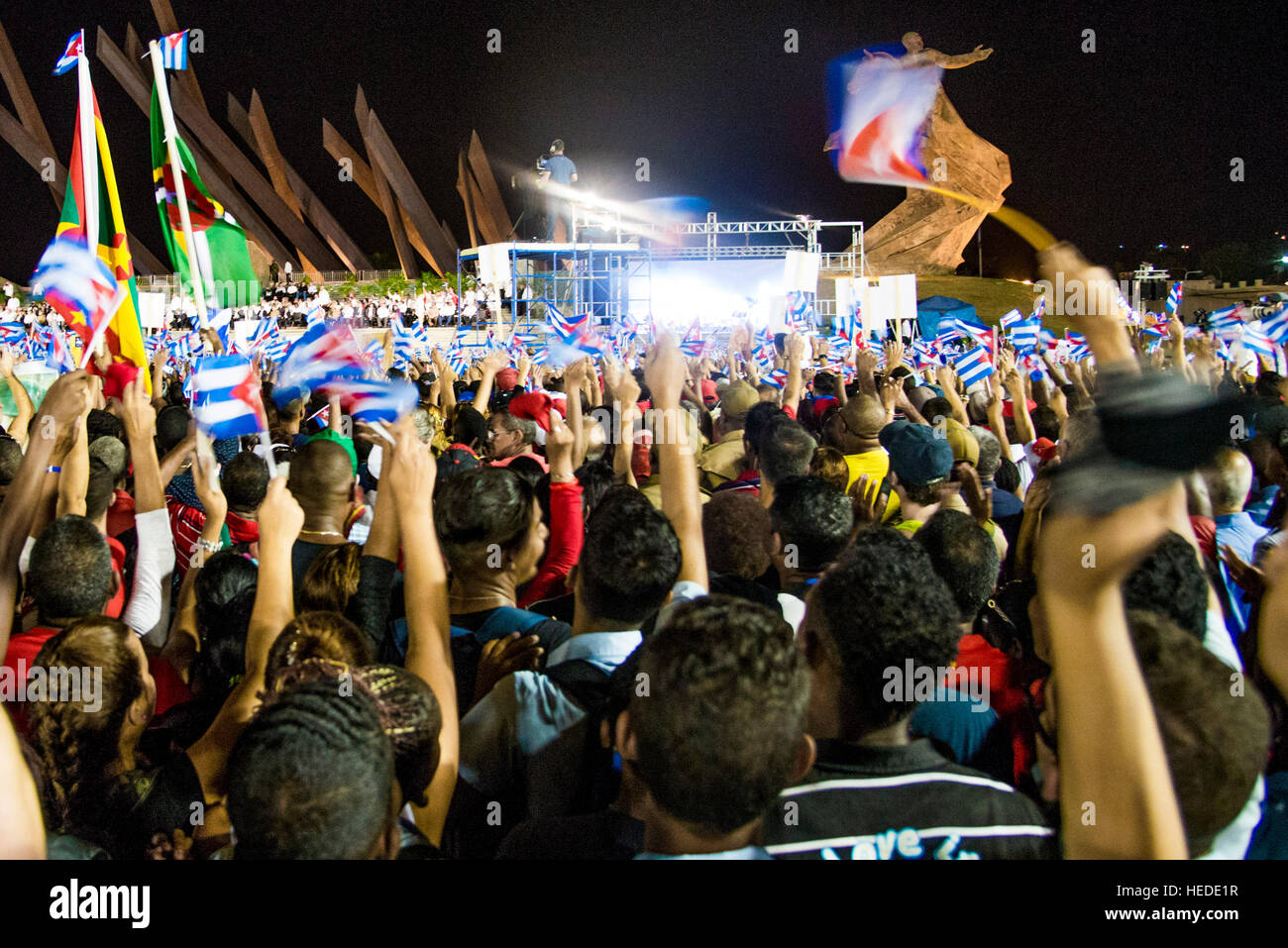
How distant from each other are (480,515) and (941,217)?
25589mm

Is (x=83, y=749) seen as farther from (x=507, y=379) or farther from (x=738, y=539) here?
(x=507, y=379)

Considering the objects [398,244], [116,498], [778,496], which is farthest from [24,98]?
[778,496]

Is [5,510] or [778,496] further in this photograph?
[778,496]

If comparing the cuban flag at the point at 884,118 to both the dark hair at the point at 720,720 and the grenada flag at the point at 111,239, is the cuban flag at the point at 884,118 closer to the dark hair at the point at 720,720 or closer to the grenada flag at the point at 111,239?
the dark hair at the point at 720,720

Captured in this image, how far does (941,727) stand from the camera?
6.25ft

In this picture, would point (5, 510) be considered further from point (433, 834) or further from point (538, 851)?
point (538, 851)

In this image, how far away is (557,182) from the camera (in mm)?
19625

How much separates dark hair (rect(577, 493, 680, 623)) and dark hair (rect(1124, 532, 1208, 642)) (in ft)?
2.92

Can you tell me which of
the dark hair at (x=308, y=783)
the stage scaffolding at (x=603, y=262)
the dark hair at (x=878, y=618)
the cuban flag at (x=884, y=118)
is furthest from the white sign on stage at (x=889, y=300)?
the dark hair at (x=308, y=783)

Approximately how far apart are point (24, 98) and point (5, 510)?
36917mm

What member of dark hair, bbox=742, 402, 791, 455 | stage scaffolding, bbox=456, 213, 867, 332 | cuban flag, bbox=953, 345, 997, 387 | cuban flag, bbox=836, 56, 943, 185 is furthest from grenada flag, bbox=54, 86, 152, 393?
stage scaffolding, bbox=456, 213, 867, 332

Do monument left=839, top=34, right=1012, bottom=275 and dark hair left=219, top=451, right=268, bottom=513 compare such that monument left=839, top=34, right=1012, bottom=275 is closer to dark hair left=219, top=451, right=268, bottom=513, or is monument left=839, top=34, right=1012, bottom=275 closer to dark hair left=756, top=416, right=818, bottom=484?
dark hair left=756, top=416, right=818, bottom=484

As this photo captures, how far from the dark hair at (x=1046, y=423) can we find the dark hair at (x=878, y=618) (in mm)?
3945

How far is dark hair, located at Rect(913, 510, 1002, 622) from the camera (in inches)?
93.1
